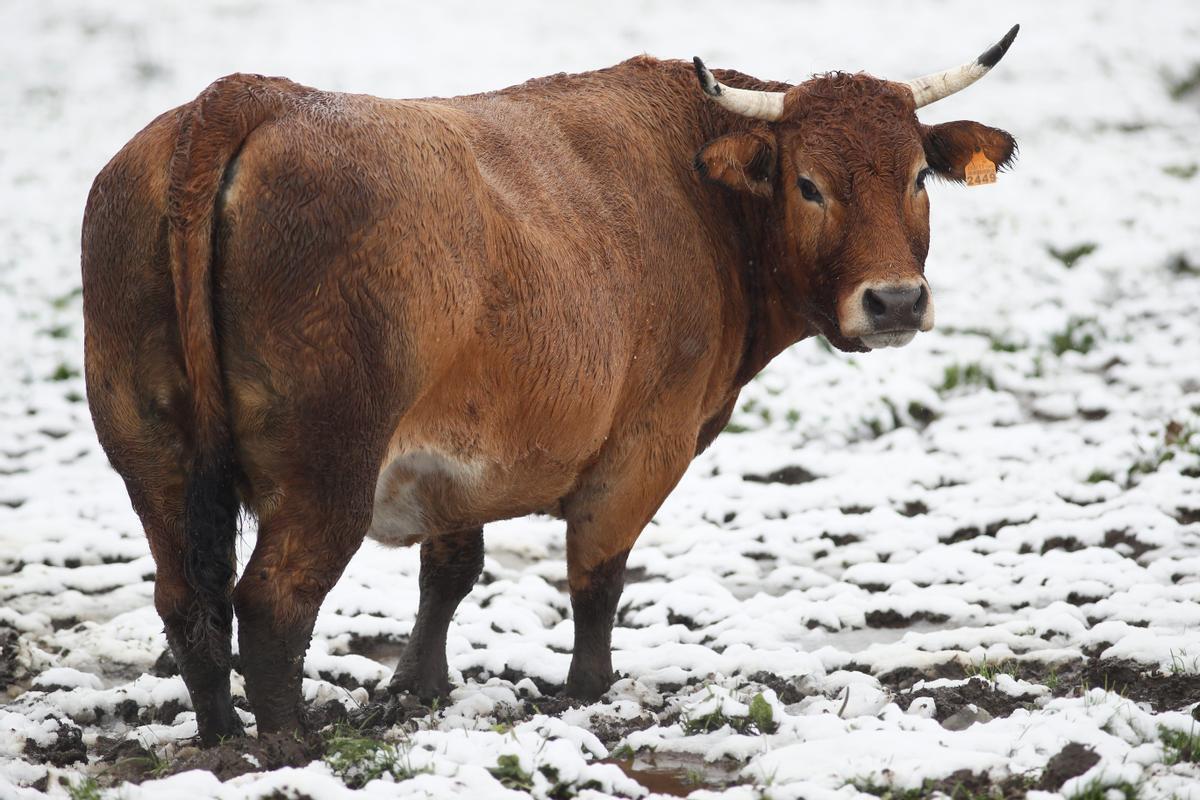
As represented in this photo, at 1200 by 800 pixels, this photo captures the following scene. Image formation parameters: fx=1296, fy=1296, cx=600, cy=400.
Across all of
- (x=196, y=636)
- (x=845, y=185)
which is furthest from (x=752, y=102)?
(x=196, y=636)

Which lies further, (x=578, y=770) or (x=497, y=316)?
(x=497, y=316)

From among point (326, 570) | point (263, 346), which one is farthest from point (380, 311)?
point (326, 570)

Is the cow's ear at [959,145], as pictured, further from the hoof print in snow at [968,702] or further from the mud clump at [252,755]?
the mud clump at [252,755]

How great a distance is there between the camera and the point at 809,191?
18.4 feet

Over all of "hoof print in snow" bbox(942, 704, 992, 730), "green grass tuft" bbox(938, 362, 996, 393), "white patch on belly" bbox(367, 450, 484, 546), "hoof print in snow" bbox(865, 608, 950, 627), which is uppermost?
"green grass tuft" bbox(938, 362, 996, 393)

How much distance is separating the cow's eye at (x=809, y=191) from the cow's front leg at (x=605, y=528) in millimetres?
1148

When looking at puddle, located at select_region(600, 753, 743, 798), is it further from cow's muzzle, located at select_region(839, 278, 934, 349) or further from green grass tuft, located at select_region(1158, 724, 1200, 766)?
cow's muzzle, located at select_region(839, 278, 934, 349)

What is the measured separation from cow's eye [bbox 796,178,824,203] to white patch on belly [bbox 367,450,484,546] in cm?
193

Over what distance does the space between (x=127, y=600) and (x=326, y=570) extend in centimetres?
315

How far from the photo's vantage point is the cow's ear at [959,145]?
6.01 meters

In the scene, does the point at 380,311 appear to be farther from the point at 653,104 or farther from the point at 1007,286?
the point at 1007,286

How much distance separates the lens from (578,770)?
13.0 ft

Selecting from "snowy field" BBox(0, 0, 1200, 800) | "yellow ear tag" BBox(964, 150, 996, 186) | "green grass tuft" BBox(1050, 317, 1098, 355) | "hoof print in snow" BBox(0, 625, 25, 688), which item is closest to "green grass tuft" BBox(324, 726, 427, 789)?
"snowy field" BBox(0, 0, 1200, 800)

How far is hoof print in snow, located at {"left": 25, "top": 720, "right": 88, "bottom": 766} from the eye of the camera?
4.59 metres
